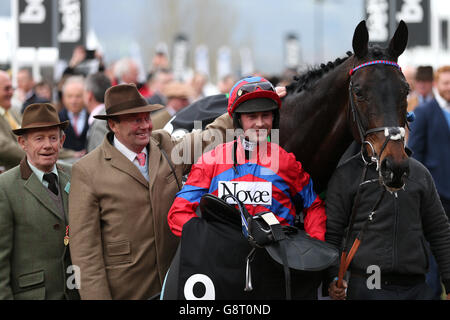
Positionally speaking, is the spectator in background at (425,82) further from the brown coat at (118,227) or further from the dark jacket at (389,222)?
the brown coat at (118,227)

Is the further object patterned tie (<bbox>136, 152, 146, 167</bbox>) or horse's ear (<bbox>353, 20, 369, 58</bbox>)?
patterned tie (<bbox>136, 152, 146, 167</bbox>)

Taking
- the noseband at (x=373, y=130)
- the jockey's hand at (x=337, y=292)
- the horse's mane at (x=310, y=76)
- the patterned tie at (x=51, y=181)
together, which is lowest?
the jockey's hand at (x=337, y=292)

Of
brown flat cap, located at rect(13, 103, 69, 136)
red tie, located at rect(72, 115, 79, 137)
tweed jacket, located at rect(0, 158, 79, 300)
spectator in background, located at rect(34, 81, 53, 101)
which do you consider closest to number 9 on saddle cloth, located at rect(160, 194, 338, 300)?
tweed jacket, located at rect(0, 158, 79, 300)

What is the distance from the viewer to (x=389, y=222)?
160 inches

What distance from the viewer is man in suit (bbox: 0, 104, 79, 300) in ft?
12.8

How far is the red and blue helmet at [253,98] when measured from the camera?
3648 millimetres

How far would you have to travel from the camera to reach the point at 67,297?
4.01 m

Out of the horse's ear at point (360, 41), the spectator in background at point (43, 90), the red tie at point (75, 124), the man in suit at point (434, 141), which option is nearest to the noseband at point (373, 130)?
the horse's ear at point (360, 41)

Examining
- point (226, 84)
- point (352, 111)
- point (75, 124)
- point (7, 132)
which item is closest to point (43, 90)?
point (226, 84)

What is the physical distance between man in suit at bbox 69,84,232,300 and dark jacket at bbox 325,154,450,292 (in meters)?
1.02

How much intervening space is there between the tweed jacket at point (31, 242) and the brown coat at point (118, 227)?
0.20 metres

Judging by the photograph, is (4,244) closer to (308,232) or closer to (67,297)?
(67,297)

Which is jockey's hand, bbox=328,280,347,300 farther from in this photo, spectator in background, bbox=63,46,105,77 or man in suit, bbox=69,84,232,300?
spectator in background, bbox=63,46,105,77

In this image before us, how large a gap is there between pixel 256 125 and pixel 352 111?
0.56 meters
